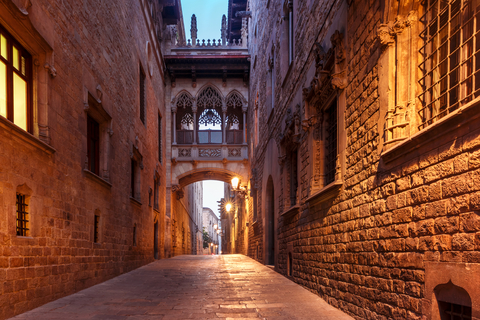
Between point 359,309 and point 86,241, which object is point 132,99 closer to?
point 86,241

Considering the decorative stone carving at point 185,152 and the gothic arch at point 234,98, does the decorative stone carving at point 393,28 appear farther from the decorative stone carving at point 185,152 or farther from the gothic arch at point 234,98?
the gothic arch at point 234,98

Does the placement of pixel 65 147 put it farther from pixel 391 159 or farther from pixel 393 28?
pixel 393 28

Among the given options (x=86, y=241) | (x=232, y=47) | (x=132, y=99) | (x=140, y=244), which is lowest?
(x=140, y=244)

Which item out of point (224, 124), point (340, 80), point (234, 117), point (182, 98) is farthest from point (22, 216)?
point (234, 117)

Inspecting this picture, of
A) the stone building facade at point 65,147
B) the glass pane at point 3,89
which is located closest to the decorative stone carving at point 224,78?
the stone building facade at point 65,147

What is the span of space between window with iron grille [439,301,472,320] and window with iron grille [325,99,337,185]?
4.04m

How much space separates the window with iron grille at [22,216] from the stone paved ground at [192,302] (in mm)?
1164

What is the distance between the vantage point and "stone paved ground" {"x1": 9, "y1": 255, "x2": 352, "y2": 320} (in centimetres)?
602

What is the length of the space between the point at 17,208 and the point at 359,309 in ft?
16.3

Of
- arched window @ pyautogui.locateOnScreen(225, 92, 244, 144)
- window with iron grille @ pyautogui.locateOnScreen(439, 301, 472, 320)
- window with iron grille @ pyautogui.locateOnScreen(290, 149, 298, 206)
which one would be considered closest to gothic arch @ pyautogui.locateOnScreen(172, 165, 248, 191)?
arched window @ pyautogui.locateOnScreen(225, 92, 244, 144)

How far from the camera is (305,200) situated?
884cm

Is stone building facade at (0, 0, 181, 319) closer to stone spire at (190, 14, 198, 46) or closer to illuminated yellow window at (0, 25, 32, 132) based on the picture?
illuminated yellow window at (0, 25, 32, 132)

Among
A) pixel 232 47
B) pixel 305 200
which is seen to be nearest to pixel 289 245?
pixel 305 200

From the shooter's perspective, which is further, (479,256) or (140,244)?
(140,244)
